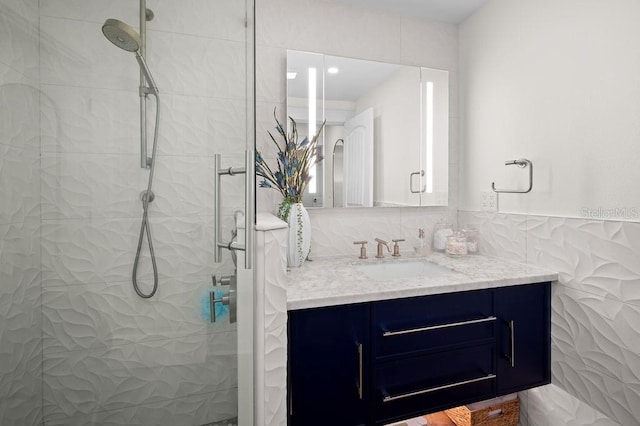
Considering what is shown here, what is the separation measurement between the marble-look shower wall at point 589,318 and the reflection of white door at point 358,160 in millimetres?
814

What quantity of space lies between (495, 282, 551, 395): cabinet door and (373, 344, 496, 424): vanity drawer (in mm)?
84

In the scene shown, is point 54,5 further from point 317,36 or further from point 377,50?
point 377,50

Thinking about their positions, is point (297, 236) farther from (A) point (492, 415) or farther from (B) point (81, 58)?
(A) point (492, 415)

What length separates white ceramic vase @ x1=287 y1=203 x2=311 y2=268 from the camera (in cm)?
156

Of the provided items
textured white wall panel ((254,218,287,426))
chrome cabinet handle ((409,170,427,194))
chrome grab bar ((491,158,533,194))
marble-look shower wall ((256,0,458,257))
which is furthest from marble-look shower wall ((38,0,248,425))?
chrome grab bar ((491,158,533,194))

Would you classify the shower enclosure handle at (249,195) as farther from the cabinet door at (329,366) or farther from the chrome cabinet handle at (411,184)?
the chrome cabinet handle at (411,184)

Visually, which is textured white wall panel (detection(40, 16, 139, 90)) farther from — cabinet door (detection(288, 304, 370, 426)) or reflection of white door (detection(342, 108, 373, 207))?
reflection of white door (detection(342, 108, 373, 207))

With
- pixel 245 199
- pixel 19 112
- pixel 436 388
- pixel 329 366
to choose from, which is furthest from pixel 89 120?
pixel 436 388

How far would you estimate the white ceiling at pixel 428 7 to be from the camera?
1840 mm

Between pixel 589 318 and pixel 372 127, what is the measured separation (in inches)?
53.3

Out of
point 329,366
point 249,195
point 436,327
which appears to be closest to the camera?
point 249,195

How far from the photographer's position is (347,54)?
1.87m

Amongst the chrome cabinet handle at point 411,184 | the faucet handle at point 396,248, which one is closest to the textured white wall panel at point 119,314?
the faucet handle at point 396,248

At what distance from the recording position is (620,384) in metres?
1.26
